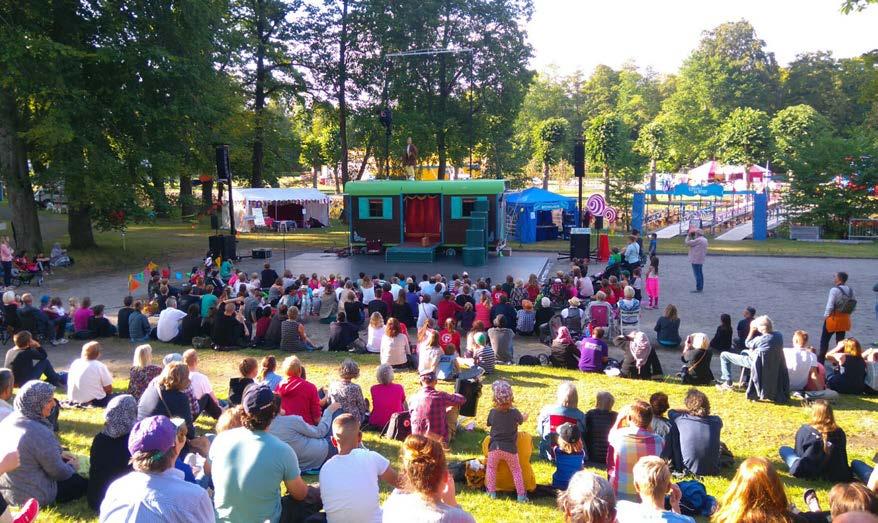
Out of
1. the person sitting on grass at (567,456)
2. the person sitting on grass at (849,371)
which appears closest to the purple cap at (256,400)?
the person sitting on grass at (567,456)

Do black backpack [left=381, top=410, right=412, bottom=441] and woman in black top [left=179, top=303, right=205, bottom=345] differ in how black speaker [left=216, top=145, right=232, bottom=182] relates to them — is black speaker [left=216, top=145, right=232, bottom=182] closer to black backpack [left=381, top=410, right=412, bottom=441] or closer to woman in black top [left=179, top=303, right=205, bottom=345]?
woman in black top [left=179, top=303, right=205, bottom=345]

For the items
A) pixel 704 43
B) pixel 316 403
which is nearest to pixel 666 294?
pixel 316 403

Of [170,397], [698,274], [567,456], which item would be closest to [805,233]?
[698,274]

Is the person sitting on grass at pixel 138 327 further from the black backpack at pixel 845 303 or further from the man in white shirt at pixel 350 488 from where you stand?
the black backpack at pixel 845 303

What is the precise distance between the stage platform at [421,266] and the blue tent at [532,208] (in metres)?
5.42

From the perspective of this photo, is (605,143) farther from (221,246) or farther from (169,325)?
(169,325)

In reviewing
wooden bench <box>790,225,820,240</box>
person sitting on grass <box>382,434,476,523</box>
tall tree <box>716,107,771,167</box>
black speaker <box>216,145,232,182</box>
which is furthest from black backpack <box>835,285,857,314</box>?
A: tall tree <box>716,107,771,167</box>

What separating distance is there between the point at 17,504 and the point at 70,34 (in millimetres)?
20873

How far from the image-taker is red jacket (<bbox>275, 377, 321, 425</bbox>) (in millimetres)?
6613

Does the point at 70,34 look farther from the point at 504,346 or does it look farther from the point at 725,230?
the point at 725,230

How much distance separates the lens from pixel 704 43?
7106cm

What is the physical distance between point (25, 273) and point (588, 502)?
19.9 meters

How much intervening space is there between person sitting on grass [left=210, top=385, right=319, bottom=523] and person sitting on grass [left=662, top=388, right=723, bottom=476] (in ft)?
12.1

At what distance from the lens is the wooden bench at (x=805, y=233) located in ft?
97.6
